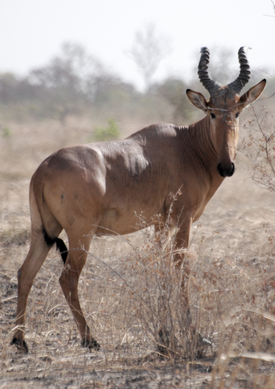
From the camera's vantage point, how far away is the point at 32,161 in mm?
14523

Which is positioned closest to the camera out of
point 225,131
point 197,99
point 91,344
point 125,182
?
point 91,344

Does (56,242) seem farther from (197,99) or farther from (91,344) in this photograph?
(197,99)

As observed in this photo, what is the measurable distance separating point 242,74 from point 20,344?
13.2 feet

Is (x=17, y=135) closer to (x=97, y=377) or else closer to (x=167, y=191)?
(x=167, y=191)

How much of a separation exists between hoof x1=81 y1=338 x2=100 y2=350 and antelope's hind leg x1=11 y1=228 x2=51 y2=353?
583 millimetres

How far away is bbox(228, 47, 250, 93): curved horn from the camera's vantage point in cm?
573

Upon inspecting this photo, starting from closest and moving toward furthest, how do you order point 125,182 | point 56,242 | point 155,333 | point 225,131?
point 155,333 < point 56,242 < point 125,182 < point 225,131

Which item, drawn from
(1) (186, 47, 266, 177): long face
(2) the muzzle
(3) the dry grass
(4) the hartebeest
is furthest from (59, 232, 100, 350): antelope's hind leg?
(1) (186, 47, 266, 177): long face

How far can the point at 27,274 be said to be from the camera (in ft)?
16.3

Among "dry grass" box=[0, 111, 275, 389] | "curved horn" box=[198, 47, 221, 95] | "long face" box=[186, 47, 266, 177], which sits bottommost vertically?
"dry grass" box=[0, 111, 275, 389]

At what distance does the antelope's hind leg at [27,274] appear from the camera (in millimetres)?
4683

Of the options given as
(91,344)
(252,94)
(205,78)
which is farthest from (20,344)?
(252,94)

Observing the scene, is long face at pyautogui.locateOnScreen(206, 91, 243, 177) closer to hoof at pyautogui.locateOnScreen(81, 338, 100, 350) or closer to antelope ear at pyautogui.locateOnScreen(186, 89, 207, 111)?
antelope ear at pyautogui.locateOnScreen(186, 89, 207, 111)

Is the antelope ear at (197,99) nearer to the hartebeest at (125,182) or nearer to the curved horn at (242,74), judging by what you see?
the hartebeest at (125,182)
